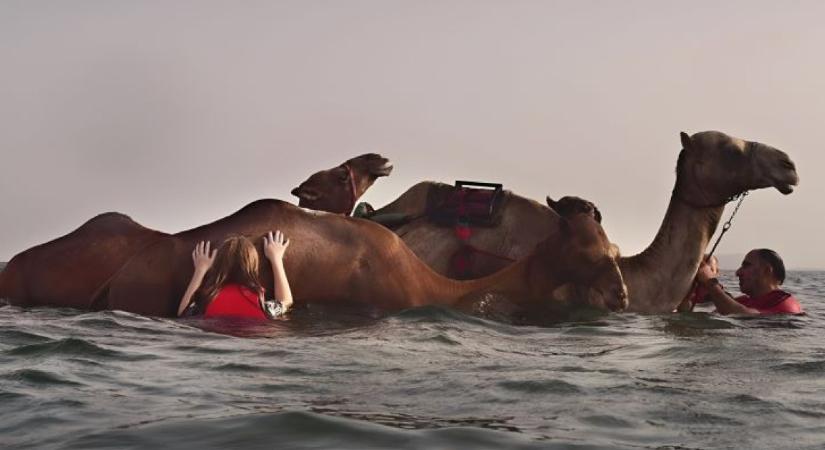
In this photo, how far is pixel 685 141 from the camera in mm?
12773

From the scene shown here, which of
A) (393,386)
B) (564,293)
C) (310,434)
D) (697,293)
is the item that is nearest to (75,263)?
(564,293)

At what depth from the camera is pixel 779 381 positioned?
6.73 metres

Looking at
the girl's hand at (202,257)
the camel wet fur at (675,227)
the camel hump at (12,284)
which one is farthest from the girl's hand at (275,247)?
the camel hump at (12,284)

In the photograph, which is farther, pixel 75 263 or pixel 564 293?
pixel 564 293

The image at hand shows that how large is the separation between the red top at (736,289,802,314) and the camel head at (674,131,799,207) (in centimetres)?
131

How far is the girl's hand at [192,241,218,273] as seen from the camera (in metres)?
9.85

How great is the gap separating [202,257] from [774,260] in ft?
23.9

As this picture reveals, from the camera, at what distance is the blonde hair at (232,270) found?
9328 mm

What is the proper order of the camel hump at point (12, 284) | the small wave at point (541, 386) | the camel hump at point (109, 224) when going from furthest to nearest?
the camel hump at point (12, 284) < the camel hump at point (109, 224) < the small wave at point (541, 386)

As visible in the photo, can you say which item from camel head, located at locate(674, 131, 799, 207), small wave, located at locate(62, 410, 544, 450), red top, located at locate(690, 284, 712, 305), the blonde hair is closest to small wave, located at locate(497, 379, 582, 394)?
small wave, located at locate(62, 410, 544, 450)

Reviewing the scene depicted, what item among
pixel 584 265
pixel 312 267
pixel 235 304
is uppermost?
pixel 584 265

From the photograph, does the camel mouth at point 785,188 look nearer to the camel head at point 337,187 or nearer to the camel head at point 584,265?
the camel head at point 584,265

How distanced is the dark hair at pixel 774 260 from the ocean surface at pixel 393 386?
3606mm

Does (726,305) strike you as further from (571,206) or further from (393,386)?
(393,386)
